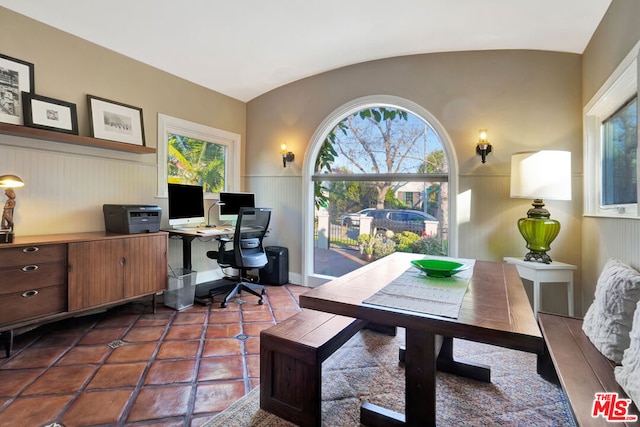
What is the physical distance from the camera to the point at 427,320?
1.13 metres

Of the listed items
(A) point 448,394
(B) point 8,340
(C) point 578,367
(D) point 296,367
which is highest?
(C) point 578,367

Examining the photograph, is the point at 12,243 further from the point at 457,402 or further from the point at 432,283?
the point at 457,402

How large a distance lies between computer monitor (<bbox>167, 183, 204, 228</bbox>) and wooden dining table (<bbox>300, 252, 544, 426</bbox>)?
7.87 feet

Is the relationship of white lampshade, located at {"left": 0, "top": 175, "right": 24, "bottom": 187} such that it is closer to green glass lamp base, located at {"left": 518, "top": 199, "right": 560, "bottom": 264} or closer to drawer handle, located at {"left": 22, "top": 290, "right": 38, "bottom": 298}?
drawer handle, located at {"left": 22, "top": 290, "right": 38, "bottom": 298}

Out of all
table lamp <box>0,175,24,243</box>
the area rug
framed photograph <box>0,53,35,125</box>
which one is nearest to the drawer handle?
table lamp <box>0,175,24,243</box>

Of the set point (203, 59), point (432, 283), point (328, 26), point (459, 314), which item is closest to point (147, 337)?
point (432, 283)

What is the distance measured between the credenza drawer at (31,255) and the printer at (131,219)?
522 mm

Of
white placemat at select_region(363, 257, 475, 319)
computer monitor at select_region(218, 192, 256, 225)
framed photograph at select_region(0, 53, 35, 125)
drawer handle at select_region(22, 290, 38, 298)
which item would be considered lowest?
drawer handle at select_region(22, 290, 38, 298)

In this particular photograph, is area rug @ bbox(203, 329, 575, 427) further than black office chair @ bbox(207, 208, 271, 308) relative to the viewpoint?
No

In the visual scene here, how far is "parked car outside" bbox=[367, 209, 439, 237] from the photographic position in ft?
11.6

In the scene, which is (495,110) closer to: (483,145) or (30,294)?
(483,145)

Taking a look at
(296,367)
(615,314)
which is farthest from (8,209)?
(615,314)

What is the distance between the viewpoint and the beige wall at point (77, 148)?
2.58 meters

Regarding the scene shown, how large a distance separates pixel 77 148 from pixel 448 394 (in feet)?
11.8
